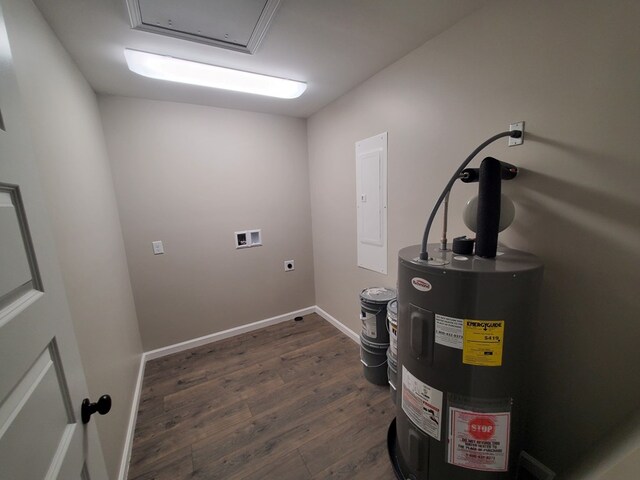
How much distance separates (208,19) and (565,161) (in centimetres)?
183

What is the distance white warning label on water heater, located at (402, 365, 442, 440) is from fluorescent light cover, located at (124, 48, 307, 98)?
2.20 metres

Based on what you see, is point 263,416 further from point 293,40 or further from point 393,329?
point 293,40

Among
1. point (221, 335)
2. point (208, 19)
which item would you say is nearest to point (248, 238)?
point (221, 335)

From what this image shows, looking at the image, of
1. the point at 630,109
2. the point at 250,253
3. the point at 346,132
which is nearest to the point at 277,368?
the point at 250,253

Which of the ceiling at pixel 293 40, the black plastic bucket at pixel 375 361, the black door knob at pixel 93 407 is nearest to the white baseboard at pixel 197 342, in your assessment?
the black plastic bucket at pixel 375 361

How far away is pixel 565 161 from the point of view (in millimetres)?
1120

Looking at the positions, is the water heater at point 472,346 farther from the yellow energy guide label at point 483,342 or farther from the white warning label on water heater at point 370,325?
the white warning label on water heater at point 370,325

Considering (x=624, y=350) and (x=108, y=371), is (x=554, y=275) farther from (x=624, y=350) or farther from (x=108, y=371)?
(x=108, y=371)

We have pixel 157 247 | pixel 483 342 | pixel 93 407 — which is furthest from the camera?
pixel 157 247

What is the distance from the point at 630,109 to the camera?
0.95 metres

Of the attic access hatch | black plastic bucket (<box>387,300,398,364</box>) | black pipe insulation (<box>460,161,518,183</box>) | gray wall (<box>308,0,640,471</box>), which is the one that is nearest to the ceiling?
the attic access hatch

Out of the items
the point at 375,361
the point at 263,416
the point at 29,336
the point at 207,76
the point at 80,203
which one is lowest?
the point at 263,416

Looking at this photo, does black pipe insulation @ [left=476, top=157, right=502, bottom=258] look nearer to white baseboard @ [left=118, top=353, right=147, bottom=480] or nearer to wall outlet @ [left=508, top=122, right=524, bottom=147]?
wall outlet @ [left=508, top=122, right=524, bottom=147]

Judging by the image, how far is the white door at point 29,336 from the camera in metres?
0.46
